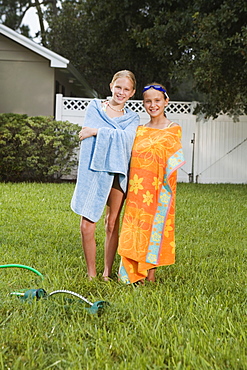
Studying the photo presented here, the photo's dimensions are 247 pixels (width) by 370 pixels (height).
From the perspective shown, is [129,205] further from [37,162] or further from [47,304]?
[37,162]

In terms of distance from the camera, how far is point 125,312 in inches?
128

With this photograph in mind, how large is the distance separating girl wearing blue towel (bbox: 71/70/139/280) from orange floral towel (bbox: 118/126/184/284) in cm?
10

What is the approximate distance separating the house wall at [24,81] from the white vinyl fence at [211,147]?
3.26 ft

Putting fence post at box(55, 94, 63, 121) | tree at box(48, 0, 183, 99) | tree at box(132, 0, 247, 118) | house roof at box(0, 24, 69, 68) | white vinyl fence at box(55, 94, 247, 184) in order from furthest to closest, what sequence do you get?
tree at box(48, 0, 183, 99) → house roof at box(0, 24, 69, 68) → white vinyl fence at box(55, 94, 247, 184) → fence post at box(55, 94, 63, 121) → tree at box(132, 0, 247, 118)

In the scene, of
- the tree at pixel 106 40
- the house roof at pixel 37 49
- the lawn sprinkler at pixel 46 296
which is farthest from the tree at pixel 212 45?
the lawn sprinkler at pixel 46 296

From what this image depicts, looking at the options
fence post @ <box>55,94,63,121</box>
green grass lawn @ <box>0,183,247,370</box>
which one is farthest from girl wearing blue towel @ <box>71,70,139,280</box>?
fence post @ <box>55,94,63,121</box>

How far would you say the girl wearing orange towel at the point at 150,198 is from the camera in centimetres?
383

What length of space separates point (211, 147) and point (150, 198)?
389 inches

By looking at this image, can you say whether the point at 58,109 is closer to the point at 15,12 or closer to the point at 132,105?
the point at 132,105

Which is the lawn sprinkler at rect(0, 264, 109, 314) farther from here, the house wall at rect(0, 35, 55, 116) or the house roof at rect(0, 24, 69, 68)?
the house wall at rect(0, 35, 55, 116)

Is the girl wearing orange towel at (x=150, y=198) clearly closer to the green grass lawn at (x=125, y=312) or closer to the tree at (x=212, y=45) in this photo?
the green grass lawn at (x=125, y=312)

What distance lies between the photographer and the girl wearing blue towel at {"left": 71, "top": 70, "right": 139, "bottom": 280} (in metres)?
3.79

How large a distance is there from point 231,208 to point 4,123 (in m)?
6.02

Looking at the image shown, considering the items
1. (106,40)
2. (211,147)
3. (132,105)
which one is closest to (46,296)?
(132,105)
